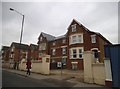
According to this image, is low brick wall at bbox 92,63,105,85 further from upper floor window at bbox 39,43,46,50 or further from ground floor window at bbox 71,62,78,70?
upper floor window at bbox 39,43,46,50

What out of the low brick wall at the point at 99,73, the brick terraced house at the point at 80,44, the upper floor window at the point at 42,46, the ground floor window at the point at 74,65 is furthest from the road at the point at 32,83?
the upper floor window at the point at 42,46

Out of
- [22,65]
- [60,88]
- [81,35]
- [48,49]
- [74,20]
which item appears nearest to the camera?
[60,88]

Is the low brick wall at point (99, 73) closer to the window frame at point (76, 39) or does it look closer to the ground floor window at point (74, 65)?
the ground floor window at point (74, 65)

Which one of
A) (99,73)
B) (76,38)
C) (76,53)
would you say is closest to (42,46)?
(76,38)

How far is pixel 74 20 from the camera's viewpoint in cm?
3231

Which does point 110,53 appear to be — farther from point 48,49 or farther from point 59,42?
point 48,49

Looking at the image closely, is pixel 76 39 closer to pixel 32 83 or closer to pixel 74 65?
pixel 74 65

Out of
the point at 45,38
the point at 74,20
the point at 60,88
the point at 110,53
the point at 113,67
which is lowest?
the point at 60,88

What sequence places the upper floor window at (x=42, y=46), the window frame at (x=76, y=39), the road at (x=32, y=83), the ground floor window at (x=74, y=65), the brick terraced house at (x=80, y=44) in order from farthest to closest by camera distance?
1. the upper floor window at (x=42, y=46)
2. the window frame at (x=76, y=39)
3. the ground floor window at (x=74, y=65)
4. the brick terraced house at (x=80, y=44)
5. the road at (x=32, y=83)

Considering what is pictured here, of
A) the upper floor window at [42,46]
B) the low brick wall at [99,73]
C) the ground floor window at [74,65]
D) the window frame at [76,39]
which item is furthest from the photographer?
the upper floor window at [42,46]

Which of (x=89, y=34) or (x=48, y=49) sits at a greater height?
(x=89, y=34)

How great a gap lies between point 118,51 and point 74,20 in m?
22.9

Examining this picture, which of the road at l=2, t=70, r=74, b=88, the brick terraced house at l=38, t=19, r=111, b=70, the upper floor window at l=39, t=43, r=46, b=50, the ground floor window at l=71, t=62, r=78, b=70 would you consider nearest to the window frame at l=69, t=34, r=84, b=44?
the brick terraced house at l=38, t=19, r=111, b=70

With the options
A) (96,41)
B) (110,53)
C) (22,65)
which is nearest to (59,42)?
(96,41)
